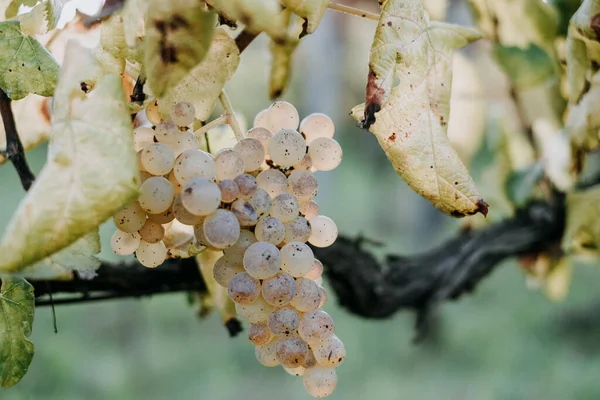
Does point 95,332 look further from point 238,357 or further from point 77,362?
point 238,357

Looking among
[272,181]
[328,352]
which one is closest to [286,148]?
[272,181]

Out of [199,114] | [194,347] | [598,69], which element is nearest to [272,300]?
[199,114]

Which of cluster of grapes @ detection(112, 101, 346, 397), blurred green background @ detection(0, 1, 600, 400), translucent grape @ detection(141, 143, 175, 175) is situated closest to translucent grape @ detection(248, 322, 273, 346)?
cluster of grapes @ detection(112, 101, 346, 397)

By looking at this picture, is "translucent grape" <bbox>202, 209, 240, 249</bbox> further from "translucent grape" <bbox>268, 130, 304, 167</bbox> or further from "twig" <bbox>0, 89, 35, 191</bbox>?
"twig" <bbox>0, 89, 35, 191</bbox>

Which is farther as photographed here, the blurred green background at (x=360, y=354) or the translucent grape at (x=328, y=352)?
the blurred green background at (x=360, y=354)

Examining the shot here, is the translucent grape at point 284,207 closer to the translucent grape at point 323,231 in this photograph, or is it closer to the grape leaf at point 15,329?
the translucent grape at point 323,231

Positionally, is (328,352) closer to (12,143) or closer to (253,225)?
(253,225)

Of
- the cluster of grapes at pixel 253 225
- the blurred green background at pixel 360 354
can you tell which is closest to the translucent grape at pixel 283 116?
the cluster of grapes at pixel 253 225
